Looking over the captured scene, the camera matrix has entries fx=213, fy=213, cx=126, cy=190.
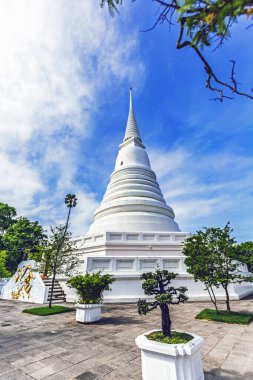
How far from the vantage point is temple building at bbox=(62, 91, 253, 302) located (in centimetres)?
1527

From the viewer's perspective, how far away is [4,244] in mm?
29938

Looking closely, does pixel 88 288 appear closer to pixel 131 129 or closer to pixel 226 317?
pixel 226 317

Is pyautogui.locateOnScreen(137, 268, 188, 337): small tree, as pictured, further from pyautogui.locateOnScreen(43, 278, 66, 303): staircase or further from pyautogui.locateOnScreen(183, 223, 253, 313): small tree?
pyautogui.locateOnScreen(43, 278, 66, 303): staircase

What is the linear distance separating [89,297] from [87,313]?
2.23 feet

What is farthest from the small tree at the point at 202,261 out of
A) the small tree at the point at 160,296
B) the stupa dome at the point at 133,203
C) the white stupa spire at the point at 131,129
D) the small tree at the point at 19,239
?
the white stupa spire at the point at 131,129

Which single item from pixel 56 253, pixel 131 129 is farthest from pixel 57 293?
pixel 131 129

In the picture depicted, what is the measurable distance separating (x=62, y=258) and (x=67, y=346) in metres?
8.01

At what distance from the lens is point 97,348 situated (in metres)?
6.31

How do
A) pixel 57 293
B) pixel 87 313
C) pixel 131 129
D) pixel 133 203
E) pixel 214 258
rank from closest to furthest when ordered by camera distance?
pixel 87 313
pixel 214 258
pixel 57 293
pixel 133 203
pixel 131 129

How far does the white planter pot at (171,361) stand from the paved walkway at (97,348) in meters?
0.92

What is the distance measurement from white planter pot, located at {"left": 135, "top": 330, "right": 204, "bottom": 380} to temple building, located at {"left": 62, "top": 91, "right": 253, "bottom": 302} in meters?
11.2

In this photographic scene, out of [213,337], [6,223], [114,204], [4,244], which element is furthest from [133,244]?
[6,223]

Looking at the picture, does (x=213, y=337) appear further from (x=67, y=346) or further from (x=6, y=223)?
(x=6, y=223)

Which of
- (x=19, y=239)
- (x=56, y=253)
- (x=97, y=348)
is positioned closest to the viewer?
(x=97, y=348)
